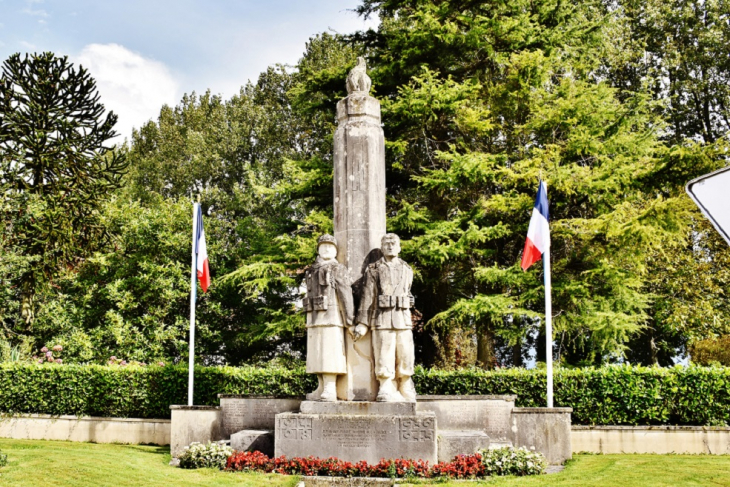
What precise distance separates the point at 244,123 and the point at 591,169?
60.0ft

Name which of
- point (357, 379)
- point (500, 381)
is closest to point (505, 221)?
point (500, 381)

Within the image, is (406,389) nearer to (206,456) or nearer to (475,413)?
(475,413)

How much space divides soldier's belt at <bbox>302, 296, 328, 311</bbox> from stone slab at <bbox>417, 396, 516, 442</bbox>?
320 centimetres

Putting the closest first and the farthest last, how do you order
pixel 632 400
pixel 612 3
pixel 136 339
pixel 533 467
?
1. pixel 533 467
2. pixel 632 400
3. pixel 136 339
4. pixel 612 3

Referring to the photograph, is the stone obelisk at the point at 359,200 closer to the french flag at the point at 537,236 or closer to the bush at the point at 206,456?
the bush at the point at 206,456

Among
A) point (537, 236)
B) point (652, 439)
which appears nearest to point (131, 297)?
point (537, 236)

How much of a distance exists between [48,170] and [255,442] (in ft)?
46.0

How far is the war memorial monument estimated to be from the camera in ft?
32.9

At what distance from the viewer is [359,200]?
11.4m

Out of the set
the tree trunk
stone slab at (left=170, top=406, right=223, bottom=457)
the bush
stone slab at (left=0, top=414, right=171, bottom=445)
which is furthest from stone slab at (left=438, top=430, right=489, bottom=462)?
the tree trunk

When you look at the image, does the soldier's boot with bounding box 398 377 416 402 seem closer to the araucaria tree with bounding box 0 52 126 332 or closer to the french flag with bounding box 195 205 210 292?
the french flag with bounding box 195 205 210 292

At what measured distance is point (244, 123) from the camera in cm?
3183

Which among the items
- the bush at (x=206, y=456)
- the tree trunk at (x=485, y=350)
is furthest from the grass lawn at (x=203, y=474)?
the tree trunk at (x=485, y=350)

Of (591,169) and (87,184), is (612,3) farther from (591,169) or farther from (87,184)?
(87,184)
